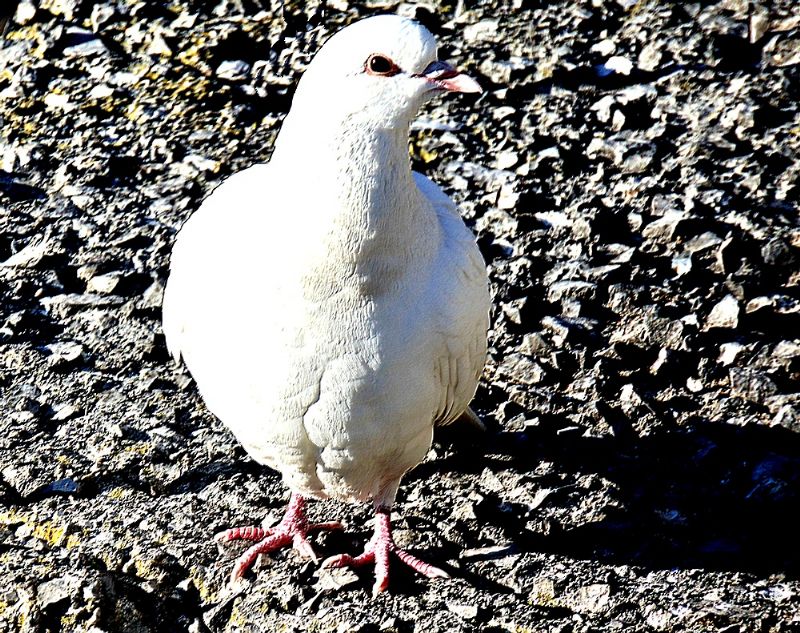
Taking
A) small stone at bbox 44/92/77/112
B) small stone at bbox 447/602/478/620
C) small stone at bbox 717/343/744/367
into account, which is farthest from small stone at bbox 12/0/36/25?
small stone at bbox 447/602/478/620

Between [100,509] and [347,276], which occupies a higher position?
[347,276]

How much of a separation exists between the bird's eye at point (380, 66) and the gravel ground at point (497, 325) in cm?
198

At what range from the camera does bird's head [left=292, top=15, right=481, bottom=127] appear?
3973mm

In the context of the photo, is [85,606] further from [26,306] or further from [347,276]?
[26,306]

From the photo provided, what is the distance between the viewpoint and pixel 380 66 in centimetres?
399

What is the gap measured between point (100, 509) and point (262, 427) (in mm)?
1004

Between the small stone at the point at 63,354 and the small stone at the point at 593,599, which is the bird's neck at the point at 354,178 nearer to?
the small stone at the point at 593,599

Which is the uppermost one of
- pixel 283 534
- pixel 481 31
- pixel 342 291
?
pixel 342 291

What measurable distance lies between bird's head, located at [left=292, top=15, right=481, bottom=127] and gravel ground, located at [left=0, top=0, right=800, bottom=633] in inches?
73.1

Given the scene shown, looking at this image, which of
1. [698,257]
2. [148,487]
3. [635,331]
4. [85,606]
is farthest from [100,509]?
[698,257]

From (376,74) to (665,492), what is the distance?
91.4 inches

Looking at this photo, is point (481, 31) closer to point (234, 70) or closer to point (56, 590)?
point (234, 70)

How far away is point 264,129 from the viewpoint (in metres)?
7.41

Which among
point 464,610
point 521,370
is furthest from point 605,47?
point 464,610
